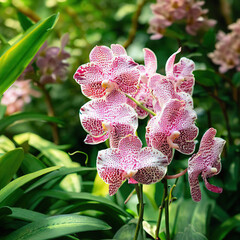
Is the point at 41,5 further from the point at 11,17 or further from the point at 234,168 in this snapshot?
the point at 234,168

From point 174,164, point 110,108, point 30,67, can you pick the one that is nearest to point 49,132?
point 30,67

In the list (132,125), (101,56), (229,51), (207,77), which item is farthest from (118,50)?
(229,51)

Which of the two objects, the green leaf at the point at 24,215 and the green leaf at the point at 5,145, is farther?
the green leaf at the point at 5,145

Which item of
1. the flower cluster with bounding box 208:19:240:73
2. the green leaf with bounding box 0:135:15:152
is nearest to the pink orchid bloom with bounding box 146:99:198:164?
the green leaf with bounding box 0:135:15:152

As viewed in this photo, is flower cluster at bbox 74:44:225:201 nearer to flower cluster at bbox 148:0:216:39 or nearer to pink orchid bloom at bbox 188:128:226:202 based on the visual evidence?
pink orchid bloom at bbox 188:128:226:202

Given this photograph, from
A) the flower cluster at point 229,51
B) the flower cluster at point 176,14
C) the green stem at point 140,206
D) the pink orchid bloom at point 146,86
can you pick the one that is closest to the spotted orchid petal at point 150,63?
the pink orchid bloom at point 146,86

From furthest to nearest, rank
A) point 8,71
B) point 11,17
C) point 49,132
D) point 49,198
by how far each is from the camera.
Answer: point 11,17 → point 49,132 → point 49,198 → point 8,71

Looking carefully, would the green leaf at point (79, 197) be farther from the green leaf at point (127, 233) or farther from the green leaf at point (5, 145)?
the green leaf at point (5, 145)
